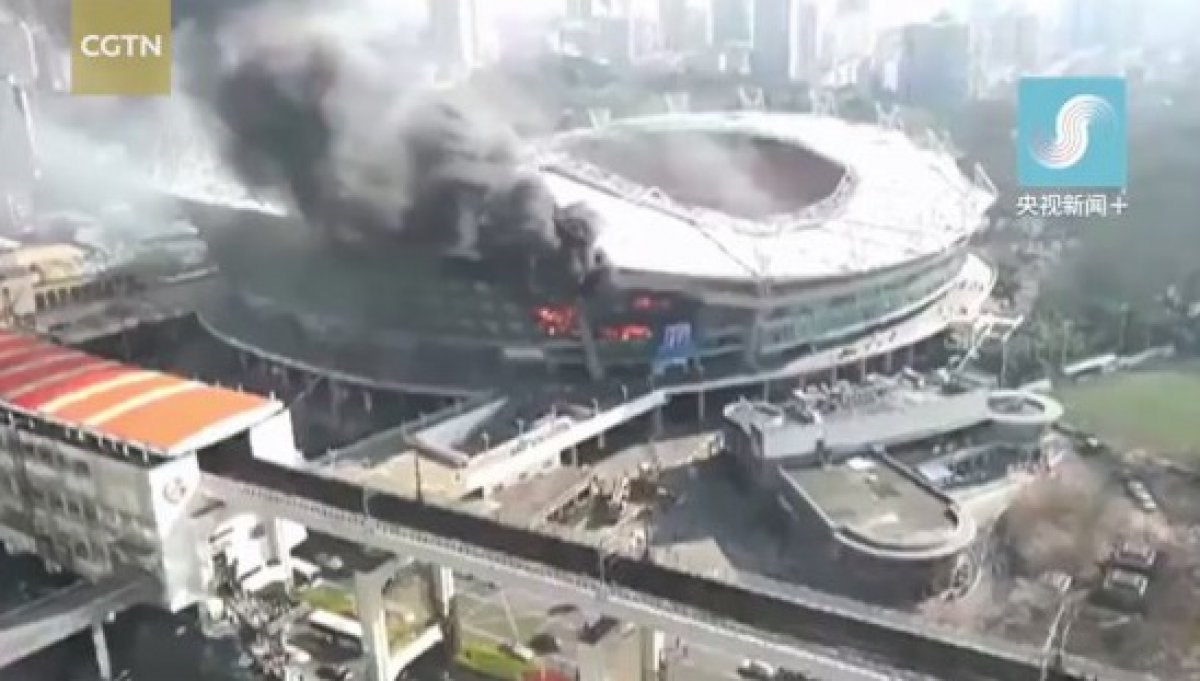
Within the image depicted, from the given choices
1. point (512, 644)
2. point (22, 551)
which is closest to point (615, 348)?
point (512, 644)

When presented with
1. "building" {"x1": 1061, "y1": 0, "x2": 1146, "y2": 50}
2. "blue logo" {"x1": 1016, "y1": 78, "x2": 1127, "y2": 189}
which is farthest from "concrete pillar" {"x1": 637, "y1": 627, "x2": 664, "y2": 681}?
"building" {"x1": 1061, "y1": 0, "x2": 1146, "y2": 50}

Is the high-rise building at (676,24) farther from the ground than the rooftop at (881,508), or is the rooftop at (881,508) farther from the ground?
the high-rise building at (676,24)

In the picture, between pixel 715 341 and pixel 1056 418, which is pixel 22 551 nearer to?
pixel 715 341

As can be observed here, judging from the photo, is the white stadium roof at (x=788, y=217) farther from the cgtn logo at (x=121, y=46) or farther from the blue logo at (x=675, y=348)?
the cgtn logo at (x=121, y=46)

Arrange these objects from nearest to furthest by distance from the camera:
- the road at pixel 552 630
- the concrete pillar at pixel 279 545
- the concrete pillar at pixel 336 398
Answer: the road at pixel 552 630 → the concrete pillar at pixel 279 545 → the concrete pillar at pixel 336 398

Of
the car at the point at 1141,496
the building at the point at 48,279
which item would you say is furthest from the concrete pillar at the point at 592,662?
the building at the point at 48,279

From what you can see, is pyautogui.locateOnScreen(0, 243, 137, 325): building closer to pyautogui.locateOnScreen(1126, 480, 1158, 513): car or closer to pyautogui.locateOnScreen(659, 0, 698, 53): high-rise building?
pyautogui.locateOnScreen(659, 0, 698, 53): high-rise building

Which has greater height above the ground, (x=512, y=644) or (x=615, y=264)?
(x=615, y=264)
